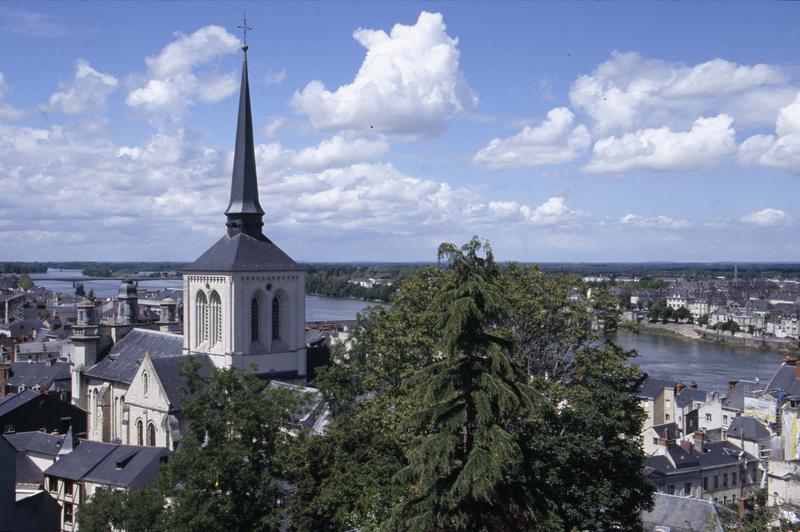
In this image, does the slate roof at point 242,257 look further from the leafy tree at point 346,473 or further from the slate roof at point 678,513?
the slate roof at point 678,513

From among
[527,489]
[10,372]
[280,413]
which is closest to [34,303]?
[10,372]

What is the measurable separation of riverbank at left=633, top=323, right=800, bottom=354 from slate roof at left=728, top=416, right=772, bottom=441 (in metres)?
55.1

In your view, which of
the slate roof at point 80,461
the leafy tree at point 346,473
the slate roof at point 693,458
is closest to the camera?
the leafy tree at point 346,473

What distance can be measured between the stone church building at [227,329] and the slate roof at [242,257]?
0.05 metres

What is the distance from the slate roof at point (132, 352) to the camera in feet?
115

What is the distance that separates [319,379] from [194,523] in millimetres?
6624

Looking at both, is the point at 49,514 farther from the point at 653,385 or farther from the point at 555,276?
the point at 653,385

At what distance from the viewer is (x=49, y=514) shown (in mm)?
23734

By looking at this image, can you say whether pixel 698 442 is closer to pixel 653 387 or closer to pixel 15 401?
pixel 653 387

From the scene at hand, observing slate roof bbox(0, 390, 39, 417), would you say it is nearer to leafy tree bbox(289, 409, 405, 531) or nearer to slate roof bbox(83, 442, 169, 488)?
slate roof bbox(83, 442, 169, 488)

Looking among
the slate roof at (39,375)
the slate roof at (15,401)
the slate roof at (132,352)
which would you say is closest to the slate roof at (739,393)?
the slate roof at (132,352)

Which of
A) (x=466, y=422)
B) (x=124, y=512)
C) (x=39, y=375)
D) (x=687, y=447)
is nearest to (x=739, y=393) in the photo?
(x=687, y=447)

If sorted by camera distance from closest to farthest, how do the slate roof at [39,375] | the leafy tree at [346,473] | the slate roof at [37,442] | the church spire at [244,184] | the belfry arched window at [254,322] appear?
the leafy tree at [346,473]
the slate roof at [37,442]
the belfry arched window at [254,322]
the church spire at [244,184]
the slate roof at [39,375]

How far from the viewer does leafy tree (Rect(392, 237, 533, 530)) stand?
12.3 m
